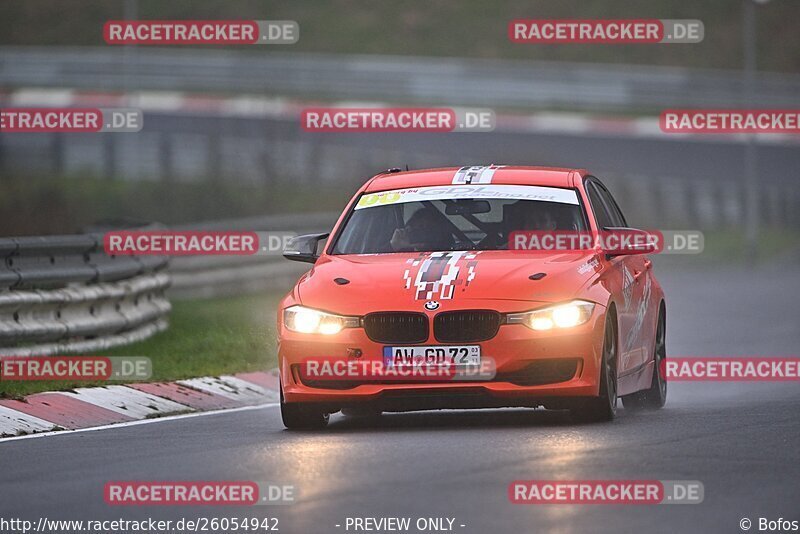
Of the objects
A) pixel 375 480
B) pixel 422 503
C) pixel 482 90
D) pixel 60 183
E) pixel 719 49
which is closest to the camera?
pixel 422 503

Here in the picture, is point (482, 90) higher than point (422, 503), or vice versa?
point (482, 90)

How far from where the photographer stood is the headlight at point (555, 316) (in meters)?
10.1

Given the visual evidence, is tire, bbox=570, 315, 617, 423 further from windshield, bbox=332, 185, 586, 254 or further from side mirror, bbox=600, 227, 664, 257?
windshield, bbox=332, 185, 586, 254

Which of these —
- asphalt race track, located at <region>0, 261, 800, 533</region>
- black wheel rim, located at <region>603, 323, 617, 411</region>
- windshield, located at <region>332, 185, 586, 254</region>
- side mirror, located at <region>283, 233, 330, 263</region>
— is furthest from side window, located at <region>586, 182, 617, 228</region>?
side mirror, located at <region>283, 233, 330, 263</region>

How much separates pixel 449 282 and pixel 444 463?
6.59 feet

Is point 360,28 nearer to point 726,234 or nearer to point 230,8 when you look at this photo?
point 230,8

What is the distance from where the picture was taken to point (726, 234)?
43.5 m

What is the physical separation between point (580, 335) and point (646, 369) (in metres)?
2.12

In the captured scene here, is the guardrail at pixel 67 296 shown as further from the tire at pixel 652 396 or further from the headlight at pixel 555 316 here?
the headlight at pixel 555 316

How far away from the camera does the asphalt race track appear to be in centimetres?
706

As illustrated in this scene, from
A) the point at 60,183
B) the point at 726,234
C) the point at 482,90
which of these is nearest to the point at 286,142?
the point at 60,183

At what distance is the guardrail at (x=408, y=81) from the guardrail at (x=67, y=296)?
3694 centimetres

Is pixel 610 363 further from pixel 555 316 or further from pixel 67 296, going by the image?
pixel 67 296

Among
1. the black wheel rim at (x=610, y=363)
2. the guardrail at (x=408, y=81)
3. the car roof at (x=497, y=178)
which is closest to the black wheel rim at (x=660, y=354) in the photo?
the car roof at (x=497, y=178)
